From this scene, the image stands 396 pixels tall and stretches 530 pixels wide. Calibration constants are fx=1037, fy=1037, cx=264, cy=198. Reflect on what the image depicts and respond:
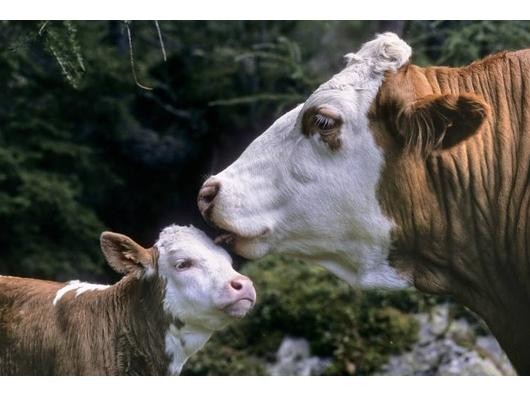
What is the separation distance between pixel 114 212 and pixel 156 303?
15.4 feet

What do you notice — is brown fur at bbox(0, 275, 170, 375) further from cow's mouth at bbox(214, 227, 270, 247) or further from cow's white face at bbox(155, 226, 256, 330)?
cow's mouth at bbox(214, 227, 270, 247)

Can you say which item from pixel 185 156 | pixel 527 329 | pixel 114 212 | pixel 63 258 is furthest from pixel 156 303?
pixel 185 156

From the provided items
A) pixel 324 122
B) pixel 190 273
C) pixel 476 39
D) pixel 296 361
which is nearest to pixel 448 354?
pixel 296 361

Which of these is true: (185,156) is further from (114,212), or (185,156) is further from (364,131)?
(364,131)

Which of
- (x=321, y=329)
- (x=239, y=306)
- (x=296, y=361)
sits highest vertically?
(x=239, y=306)

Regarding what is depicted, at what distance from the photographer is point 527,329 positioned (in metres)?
2.93

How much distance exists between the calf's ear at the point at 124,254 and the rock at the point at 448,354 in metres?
4.04

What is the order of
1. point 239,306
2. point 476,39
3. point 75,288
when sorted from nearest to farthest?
1. point 239,306
2. point 75,288
3. point 476,39

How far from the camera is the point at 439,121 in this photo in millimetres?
2828

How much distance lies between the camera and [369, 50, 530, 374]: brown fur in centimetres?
291

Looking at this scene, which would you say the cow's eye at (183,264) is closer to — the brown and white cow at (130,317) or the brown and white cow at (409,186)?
the brown and white cow at (130,317)

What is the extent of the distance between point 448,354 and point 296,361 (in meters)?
1.11

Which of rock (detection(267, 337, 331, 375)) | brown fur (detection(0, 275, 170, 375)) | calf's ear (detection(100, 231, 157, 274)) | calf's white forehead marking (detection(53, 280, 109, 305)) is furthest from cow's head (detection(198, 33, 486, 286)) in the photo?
rock (detection(267, 337, 331, 375))

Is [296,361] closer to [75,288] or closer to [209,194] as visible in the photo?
[75,288]
